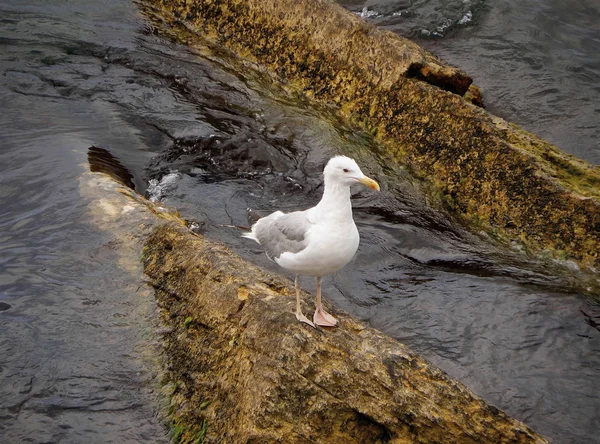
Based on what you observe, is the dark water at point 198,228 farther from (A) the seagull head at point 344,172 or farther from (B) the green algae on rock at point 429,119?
(A) the seagull head at point 344,172

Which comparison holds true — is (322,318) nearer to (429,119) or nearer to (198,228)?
(198,228)

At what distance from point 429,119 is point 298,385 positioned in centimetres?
466

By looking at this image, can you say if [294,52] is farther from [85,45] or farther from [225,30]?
[85,45]

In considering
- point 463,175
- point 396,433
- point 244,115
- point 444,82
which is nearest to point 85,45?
point 244,115

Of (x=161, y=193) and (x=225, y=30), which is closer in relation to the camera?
(x=161, y=193)

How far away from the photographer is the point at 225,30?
34.0ft

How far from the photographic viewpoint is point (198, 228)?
6.97m

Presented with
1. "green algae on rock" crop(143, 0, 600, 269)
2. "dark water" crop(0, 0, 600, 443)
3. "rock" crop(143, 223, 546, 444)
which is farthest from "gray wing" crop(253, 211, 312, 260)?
"green algae on rock" crop(143, 0, 600, 269)

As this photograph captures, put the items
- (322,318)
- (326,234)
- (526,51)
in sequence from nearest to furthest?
(326,234), (322,318), (526,51)

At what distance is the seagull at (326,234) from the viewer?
453cm

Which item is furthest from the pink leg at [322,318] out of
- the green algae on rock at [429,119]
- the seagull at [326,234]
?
the green algae on rock at [429,119]

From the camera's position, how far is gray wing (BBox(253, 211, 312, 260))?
4688 millimetres

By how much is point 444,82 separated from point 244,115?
2.64 m

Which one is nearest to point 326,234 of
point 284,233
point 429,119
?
point 284,233
